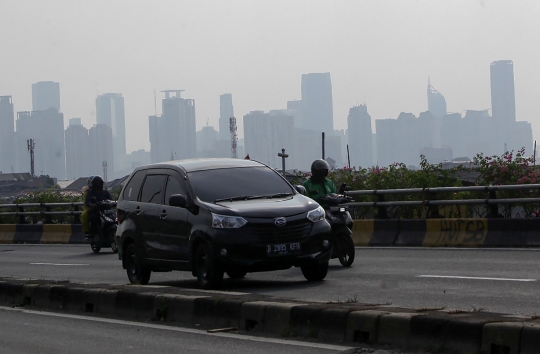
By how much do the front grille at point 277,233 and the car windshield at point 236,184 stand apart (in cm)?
77

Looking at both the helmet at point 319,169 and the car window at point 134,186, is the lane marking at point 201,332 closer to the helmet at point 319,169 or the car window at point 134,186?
the car window at point 134,186

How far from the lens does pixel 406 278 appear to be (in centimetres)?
1318

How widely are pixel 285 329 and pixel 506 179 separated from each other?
560 inches

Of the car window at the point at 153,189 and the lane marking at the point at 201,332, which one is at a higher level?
the car window at the point at 153,189

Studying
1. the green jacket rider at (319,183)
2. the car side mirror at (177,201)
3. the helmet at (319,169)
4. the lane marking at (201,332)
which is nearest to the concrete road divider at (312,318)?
the lane marking at (201,332)

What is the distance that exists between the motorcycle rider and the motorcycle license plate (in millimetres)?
11205

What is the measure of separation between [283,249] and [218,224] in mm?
817

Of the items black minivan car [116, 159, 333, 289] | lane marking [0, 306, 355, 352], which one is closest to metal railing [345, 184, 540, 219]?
black minivan car [116, 159, 333, 289]

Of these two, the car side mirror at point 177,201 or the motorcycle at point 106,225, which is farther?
the motorcycle at point 106,225

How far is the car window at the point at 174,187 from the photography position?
13.1 metres

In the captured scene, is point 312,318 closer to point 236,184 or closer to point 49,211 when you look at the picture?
point 236,184

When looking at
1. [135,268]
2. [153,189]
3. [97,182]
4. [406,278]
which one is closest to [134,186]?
[153,189]

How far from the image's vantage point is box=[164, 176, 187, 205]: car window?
13.1 metres

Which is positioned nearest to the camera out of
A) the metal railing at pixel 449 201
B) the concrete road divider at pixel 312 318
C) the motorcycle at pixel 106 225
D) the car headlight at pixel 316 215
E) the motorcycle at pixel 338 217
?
the concrete road divider at pixel 312 318
